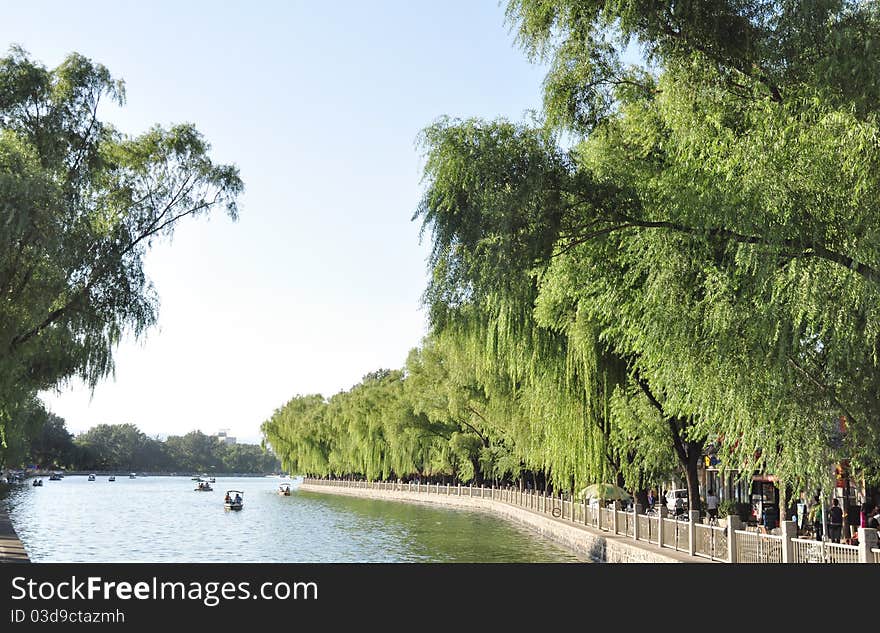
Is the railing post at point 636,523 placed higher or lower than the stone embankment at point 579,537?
higher

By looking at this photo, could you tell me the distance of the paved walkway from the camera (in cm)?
1759

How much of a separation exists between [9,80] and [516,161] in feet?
38.0

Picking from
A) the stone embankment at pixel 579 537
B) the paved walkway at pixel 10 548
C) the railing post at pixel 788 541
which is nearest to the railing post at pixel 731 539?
the stone embankment at pixel 579 537

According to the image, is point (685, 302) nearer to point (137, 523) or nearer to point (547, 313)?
point (547, 313)

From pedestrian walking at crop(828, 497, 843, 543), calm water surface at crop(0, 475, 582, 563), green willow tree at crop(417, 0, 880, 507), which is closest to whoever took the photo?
green willow tree at crop(417, 0, 880, 507)

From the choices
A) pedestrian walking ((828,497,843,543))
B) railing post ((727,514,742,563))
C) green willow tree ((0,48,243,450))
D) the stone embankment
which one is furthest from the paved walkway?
pedestrian walking ((828,497,843,543))

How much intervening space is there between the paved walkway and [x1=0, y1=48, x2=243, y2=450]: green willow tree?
3.05m

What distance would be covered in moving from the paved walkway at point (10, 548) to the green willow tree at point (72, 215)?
120 inches

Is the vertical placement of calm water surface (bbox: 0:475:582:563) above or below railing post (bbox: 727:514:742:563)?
below

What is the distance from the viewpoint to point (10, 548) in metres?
19.7

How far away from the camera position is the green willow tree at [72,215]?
1493 cm

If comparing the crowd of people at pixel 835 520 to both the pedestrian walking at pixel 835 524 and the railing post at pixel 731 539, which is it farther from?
the railing post at pixel 731 539

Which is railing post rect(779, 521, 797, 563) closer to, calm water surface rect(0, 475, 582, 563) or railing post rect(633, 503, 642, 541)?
railing post rect(633, 503, 642, 541)
